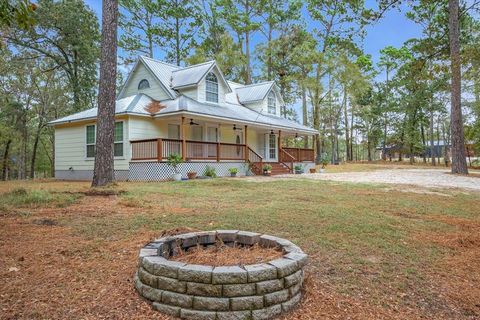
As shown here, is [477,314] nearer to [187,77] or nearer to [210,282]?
[210,282]

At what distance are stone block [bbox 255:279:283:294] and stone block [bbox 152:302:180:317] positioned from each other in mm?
663

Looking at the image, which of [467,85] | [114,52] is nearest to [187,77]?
[114,52]

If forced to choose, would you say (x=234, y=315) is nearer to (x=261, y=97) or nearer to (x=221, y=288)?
(x=221, y=288)

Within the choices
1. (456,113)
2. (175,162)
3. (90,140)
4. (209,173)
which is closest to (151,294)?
(175,162)

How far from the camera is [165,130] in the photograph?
1616 centimetres

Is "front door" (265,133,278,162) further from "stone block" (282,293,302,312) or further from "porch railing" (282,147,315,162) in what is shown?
"stone block" (282,293,302,312)

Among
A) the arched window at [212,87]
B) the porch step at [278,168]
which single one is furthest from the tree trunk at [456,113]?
the arched window at [212,87]

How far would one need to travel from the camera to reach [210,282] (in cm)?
246

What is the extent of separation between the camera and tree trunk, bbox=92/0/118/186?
31.2ft

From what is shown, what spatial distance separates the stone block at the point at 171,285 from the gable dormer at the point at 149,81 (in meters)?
14.7

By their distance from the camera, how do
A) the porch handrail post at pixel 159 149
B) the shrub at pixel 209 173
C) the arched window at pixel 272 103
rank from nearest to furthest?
1. the porch handrail post at pixel 159 149
2. the shrub at pixel 209 173
3. the arched window at pixel 272 103

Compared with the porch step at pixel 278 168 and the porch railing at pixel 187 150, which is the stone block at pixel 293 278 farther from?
the porch step at pixel 278 168

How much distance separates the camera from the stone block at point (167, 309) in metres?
2.48

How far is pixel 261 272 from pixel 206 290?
1.49ft
